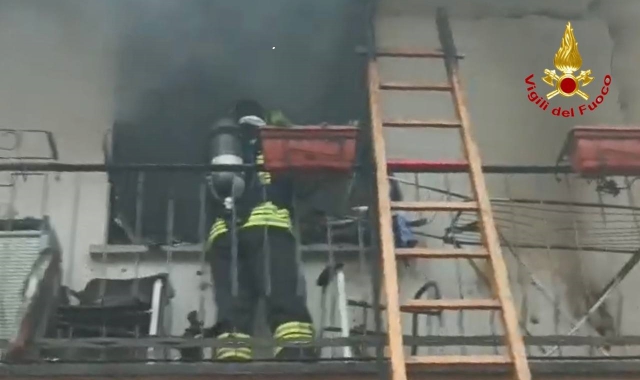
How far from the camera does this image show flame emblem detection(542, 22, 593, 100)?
754 centimetres

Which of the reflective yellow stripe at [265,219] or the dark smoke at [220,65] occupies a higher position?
the dark smoke at [220,65]

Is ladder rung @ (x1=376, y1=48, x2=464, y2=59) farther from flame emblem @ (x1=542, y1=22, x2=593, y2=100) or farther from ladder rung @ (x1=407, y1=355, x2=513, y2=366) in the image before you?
flame emblem @ (x1=542, y1=22, x2=593, y2=100)

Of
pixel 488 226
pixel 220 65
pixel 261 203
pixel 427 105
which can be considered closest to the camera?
pixel 488 226

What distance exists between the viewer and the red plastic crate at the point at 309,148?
5.04m

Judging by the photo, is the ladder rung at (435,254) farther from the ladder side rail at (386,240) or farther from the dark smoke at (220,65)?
the dark smoke at (220,65)

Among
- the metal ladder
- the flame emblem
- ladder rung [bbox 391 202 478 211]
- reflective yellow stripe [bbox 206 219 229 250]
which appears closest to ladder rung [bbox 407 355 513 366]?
the metal ladder

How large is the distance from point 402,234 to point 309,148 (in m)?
1.28

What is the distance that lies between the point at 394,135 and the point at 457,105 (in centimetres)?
205

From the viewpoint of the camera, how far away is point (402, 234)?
6.10 meters

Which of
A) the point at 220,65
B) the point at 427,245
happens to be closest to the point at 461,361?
the point at 427,245

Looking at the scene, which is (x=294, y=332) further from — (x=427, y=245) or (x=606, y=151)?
(x=427, y=245)

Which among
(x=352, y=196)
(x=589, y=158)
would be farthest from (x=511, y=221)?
(x=589, y=158)

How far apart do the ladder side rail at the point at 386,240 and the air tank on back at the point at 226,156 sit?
1124mm

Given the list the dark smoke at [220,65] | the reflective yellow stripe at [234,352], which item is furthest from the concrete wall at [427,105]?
the reflective yellow stripe at [234,352]
